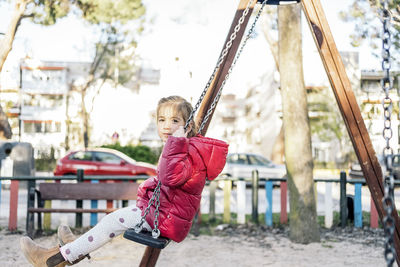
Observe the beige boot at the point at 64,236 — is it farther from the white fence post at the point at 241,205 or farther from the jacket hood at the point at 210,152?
the white fence post at the point at 241,205

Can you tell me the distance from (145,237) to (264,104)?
38793 millimetres

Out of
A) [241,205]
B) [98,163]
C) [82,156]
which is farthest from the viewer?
[82,156]

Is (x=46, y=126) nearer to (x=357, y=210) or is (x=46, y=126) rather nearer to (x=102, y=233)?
(x=357, y=210)

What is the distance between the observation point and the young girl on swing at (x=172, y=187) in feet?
8.45

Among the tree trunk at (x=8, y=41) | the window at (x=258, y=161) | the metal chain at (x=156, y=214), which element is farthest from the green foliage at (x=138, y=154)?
the metal chain at (x=156, y=214)

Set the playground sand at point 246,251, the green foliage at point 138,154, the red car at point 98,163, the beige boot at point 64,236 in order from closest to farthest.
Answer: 1. the beige boot at point 64,236
2. the playground sand at point 246,251
3. the red car at point 98,163
4. the green foliage at point 138,154

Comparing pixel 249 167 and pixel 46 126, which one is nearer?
pixel 249 167

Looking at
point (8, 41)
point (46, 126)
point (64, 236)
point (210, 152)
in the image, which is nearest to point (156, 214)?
point (210, 152)

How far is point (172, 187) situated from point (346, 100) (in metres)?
1.81

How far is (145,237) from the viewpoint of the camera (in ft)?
8.57

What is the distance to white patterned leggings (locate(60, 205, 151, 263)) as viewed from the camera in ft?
9.50

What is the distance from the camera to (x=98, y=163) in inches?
574

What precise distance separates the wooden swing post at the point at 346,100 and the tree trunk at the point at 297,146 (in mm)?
2262

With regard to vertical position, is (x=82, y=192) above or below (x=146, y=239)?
below
